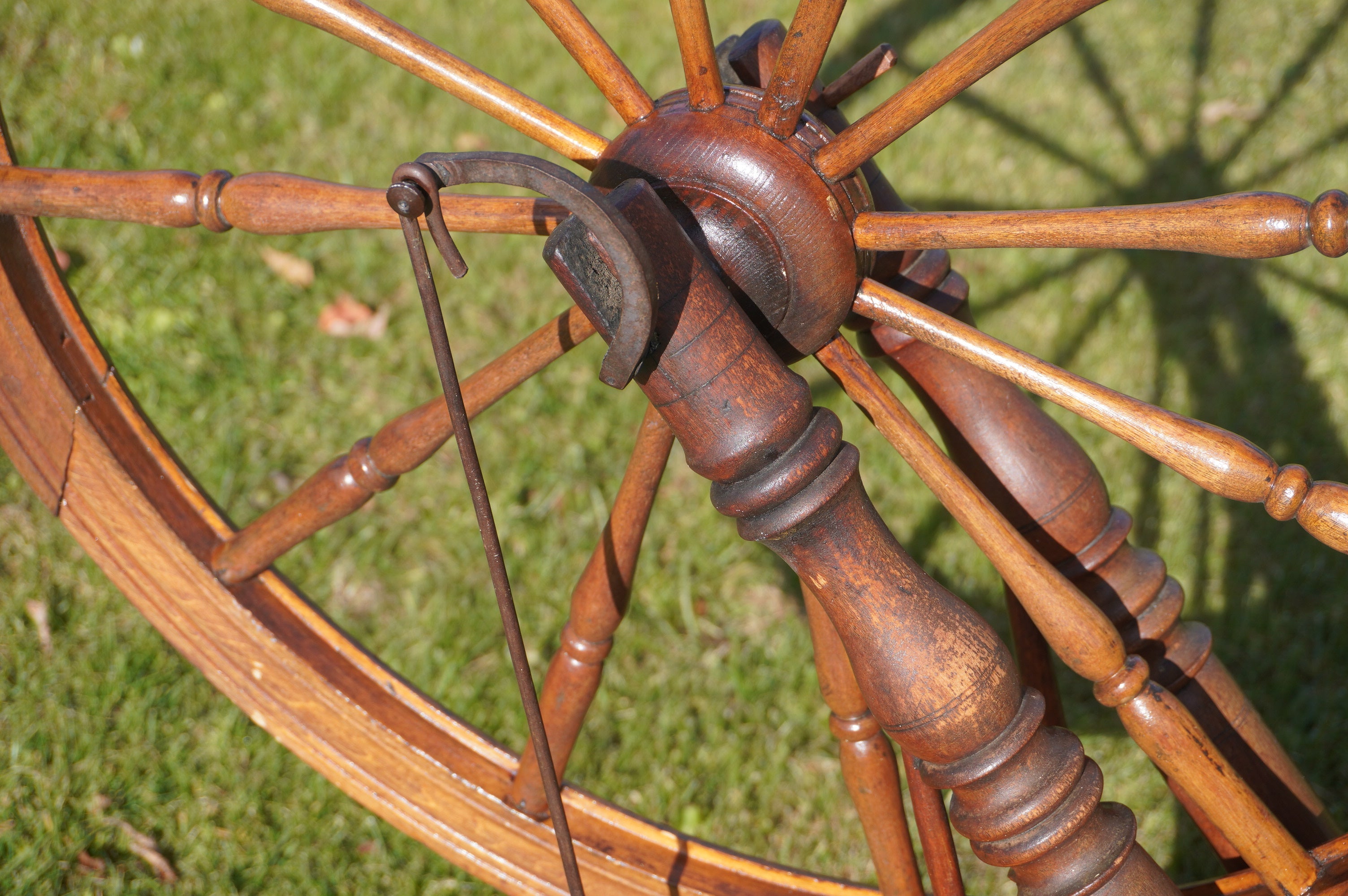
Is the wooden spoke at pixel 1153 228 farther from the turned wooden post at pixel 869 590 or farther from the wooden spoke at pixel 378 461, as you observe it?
the wooden spoke at pixel 378 461

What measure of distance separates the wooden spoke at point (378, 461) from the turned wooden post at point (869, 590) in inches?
9.5

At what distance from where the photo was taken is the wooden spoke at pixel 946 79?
1.00m

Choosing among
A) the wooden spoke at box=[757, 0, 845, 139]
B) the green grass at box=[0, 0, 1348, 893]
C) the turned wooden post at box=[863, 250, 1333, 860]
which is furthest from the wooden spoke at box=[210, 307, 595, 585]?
the green grass at box=[0, 0, 1348, 893]

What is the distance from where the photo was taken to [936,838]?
4.29ft

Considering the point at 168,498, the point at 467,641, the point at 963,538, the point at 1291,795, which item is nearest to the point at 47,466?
the point at 168,498

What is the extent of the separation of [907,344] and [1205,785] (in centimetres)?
60

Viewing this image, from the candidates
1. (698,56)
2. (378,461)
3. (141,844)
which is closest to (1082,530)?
(698,56)

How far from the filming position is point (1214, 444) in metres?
1.05

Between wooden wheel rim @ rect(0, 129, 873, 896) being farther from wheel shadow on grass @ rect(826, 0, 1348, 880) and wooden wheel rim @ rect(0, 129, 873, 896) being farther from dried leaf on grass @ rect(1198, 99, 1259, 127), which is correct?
dried leaf on grass @ rect(1198, 99, 1259, 127)

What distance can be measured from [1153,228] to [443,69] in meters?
0.76

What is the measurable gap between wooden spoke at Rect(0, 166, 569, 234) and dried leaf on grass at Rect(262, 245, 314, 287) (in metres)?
1.55

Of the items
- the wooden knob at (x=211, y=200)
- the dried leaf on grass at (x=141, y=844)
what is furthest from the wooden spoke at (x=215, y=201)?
the dried leaf on grass at (x=141, y=844)

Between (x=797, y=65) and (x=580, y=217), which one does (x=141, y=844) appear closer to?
(x=580, y=217)

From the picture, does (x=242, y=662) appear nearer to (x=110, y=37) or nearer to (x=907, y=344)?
(x=907, y=344)
